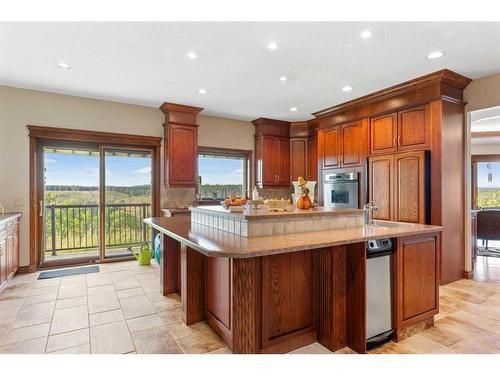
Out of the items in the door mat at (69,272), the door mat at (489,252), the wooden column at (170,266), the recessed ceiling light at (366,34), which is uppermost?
the recessed ceiling light at (366,34)

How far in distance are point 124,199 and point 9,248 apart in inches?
68.3

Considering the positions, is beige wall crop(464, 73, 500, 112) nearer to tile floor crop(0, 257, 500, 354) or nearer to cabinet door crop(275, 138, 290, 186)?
tile floor crop(0, 257, 500, 354)

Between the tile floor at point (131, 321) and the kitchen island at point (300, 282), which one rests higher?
the kitchen island at point (300, 282)

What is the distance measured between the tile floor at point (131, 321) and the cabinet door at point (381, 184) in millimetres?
Answer: 1225

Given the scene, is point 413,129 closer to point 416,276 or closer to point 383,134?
point 383,134

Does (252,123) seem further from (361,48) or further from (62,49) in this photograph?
(62,49)

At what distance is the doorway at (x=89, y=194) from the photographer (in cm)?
434

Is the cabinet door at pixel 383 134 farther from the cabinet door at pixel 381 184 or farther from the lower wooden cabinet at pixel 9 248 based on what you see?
the lower wooden cabinet at pixel 9 248

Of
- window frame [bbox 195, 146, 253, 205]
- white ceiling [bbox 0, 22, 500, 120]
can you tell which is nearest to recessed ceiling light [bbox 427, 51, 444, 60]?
white ceiling [bbox 0, 22, 500, 120]

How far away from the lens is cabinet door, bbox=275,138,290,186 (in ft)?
19.8

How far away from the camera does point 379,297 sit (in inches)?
86.9

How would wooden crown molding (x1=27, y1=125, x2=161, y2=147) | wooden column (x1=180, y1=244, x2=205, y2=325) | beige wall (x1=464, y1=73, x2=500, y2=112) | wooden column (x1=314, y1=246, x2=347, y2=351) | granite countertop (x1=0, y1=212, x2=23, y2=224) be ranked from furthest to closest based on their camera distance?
wooden crown molding (x1=27, y1=125, x2=161, y2=147) < beige wall (x1=464, y1=73, x2=500, y2=112) < granite countertop (x1=0, y1=212, x2=23, y2=224) < wooden column (x1=180, y1=244, x2=205, y2=325) < wooden column (x1=314, y1=246, x2=347, y2=351)

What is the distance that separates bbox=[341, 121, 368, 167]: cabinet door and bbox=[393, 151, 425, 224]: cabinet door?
656 mm

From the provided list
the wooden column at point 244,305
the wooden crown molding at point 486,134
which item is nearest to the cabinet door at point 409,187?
the wooden column at point 244,305
